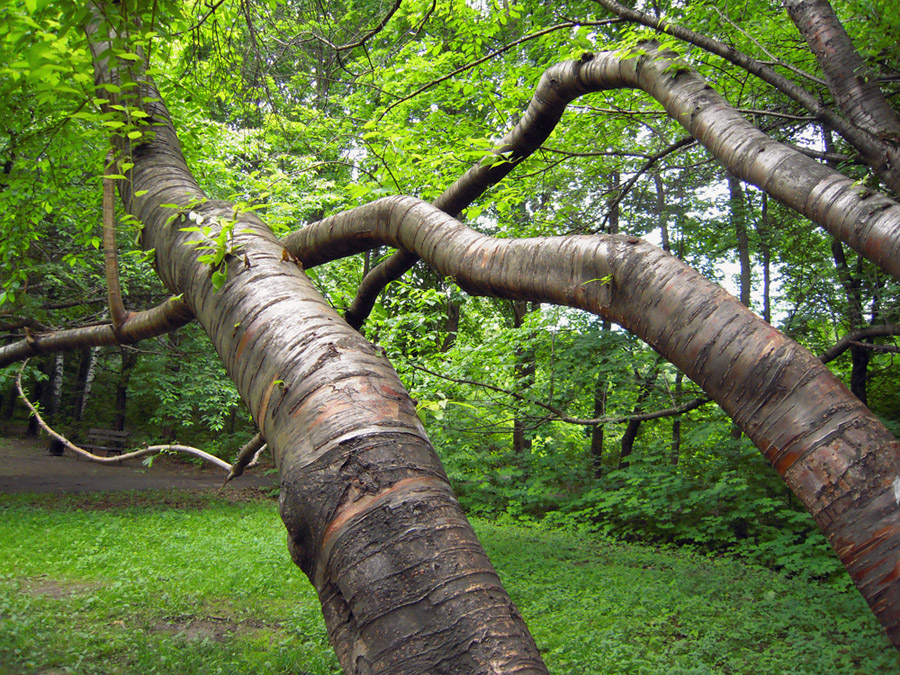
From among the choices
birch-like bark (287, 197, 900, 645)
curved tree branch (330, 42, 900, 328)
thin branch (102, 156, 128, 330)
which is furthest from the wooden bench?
birch-like bark (287, 197, 900, 645)

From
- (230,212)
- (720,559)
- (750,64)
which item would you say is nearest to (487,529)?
(720,559)

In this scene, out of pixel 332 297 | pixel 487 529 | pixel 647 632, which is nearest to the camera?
pixel 332 297

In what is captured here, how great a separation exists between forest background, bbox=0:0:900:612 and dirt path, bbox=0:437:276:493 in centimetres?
168

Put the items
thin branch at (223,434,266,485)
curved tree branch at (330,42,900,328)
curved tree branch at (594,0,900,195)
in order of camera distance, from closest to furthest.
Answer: curved tree branch at (330,42,900,328)
thin branch at (223,434,266,485)
curved tree branch at (594,0,900,195)

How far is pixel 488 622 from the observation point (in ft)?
2.31

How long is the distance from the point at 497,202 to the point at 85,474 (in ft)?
47.7

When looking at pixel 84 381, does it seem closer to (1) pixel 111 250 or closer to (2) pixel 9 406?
(2) pixel 9 406

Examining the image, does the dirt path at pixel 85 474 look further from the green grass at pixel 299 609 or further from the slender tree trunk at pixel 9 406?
the green grass at pixel 299 609

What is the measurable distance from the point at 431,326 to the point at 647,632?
870 cm

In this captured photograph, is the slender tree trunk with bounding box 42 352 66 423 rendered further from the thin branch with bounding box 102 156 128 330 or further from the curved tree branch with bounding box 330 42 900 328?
the curved tree branch with bounding box 330 42 900 328

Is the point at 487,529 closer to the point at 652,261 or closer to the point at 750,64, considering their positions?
the point at 750,64

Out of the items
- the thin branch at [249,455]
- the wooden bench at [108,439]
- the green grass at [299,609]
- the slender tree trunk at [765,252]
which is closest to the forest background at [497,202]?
the slender tree trunk at [765,252]

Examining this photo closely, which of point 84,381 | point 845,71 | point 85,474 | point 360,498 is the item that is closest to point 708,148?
point 845,71

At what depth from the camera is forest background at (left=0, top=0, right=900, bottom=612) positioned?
10.6 ft
